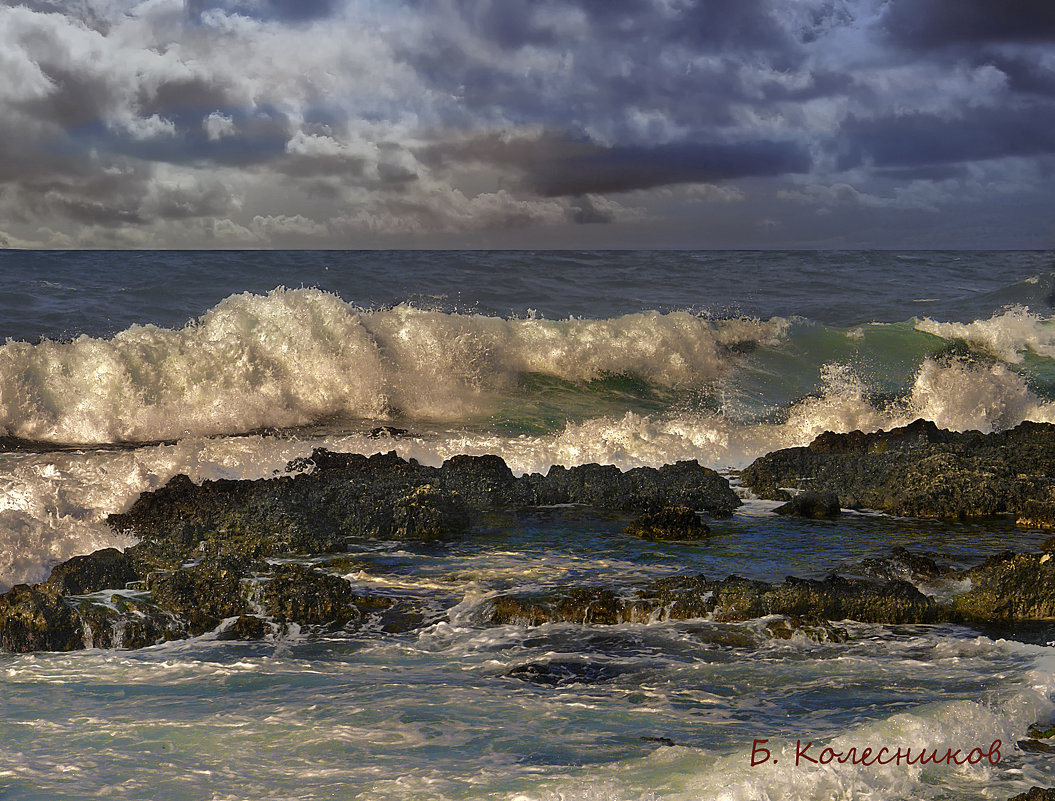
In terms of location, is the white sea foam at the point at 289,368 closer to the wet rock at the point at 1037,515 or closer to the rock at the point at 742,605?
the wet rock at the point at 1037,515

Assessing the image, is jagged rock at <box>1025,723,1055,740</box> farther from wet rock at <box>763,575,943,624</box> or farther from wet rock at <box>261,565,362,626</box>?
wet rock at <box>261,565,362,626</box>

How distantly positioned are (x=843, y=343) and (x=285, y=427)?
1645cm

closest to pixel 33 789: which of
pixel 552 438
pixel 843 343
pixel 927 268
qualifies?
pixel 552 438

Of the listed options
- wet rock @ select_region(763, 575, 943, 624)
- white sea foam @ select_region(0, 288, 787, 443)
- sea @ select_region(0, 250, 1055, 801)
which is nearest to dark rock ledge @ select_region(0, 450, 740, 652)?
sea @ select_region(0, 250, 1055, 801)

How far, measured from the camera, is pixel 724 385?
2353cm

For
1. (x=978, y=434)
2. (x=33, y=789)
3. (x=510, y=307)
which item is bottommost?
(x=33, y=789)

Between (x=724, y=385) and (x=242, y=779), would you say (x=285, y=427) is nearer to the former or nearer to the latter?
(x=724, y=385)

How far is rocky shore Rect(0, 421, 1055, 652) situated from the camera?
811cm

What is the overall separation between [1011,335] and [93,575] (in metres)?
24.6

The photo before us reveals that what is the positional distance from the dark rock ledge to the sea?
0.27 metres

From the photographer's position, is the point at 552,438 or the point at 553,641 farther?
the point at 552,438

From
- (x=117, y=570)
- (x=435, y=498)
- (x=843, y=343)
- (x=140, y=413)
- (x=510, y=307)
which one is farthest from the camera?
(x=510, y=307)

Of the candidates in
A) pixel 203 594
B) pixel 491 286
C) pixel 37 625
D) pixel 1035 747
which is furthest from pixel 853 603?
pixel 491 286

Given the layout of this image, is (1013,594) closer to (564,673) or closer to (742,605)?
(742,605)
